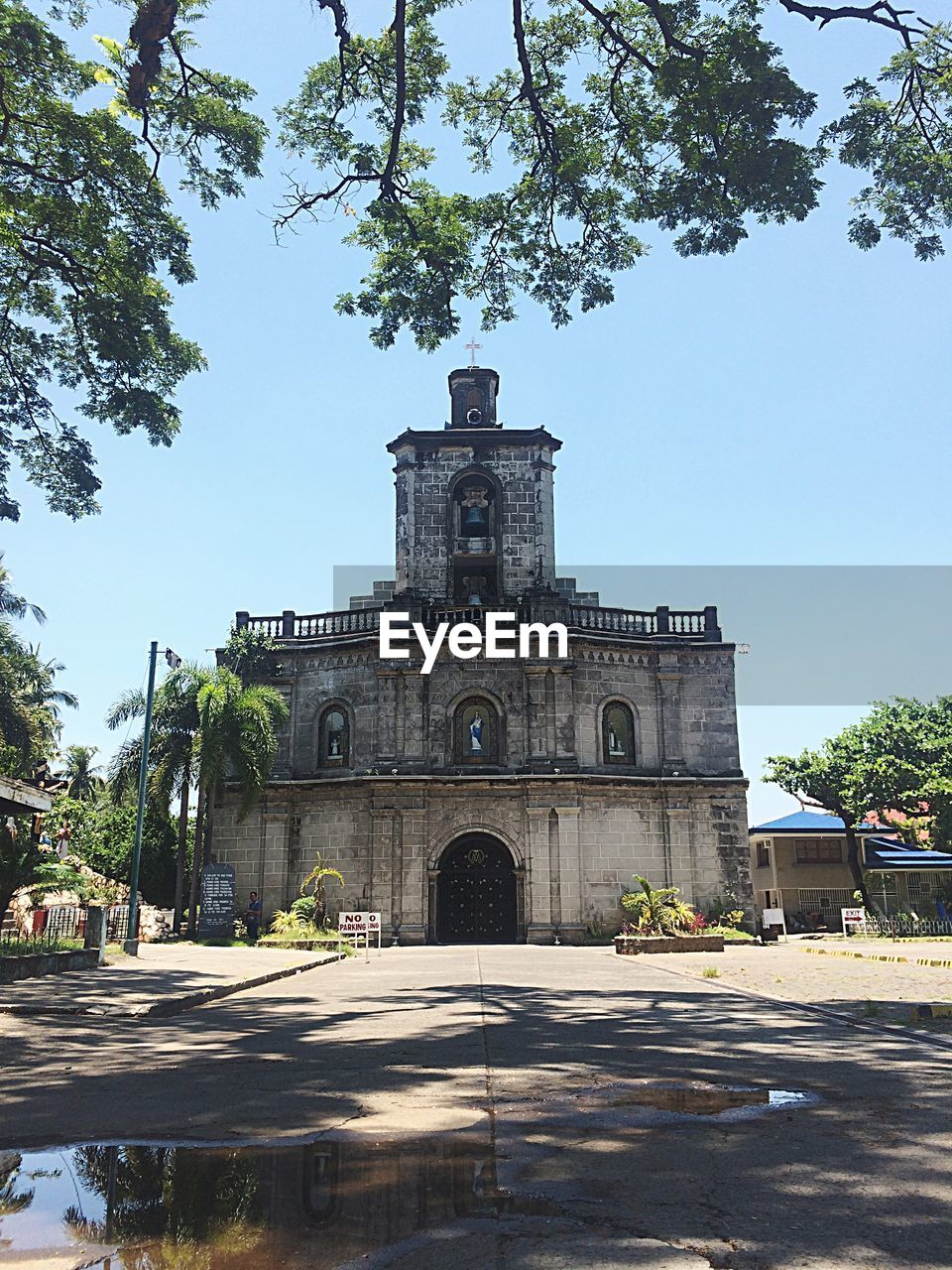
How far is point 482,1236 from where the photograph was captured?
3.05m

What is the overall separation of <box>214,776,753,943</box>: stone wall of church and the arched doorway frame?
0.04 metres

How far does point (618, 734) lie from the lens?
30.8 meters

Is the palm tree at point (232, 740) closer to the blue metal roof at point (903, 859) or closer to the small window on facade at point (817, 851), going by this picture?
the blue metal roof at point (903, 859)

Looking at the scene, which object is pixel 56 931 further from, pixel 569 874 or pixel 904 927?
pixel 904 927

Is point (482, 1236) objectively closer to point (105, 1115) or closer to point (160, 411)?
point (105, 1115)

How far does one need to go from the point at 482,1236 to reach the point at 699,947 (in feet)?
70.0

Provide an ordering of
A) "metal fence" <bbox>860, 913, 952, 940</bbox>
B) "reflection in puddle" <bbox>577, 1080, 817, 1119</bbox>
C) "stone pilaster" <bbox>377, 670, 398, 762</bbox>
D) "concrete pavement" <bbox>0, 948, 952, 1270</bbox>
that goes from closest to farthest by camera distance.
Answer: "concrete pavement" <bbox>0, 948, 952, 1270</bbox>
"reflection in puddle" <bbox>577, 1080, 817, 1119</bbox>
"stone pilaster" <bbox>377, 670, 398, 762</bbox>
"metal fence" <bbox>860, 913, 952, 940</bbox>

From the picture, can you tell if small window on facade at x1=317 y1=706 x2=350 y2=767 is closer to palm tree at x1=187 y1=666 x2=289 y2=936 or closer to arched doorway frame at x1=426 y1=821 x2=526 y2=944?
palm tree at x1=187 y1=666 x2=289 y2=936

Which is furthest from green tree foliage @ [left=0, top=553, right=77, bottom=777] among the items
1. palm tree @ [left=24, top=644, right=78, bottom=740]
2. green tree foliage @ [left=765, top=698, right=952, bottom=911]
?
green tree foliage @ [left=765, top=698, right=952, bottom=911]

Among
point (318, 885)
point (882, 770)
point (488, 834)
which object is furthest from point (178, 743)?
point (882, 770)

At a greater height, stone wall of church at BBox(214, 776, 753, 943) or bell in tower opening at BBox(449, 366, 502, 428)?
bell in tower opening at BBox(449, 366, 502, 428)

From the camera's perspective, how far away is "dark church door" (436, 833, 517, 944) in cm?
2920

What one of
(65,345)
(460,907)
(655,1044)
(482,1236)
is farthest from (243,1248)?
(460,907)

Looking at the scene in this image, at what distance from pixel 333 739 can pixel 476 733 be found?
447 cm
